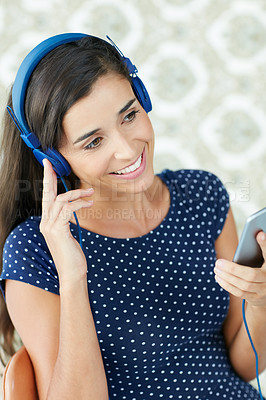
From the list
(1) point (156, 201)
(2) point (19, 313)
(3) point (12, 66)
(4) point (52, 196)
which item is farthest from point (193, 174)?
(3) point (12, 66)

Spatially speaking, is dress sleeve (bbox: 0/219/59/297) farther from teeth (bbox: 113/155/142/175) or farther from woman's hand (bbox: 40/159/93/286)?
teeth (bbox: 113/155/142/175)

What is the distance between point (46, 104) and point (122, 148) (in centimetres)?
Answer: 19

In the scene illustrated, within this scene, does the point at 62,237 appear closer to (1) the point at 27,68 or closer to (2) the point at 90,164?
(2) the point at 90,164

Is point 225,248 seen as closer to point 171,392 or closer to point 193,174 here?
point 193,174

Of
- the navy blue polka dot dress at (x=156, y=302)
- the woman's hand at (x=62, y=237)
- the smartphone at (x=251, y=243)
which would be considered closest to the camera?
the smartphone at (x=251, y=243)

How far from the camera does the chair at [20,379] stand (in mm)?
966

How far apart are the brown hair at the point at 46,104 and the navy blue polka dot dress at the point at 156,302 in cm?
10

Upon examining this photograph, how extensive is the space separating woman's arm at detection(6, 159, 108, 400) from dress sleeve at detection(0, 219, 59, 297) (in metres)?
0.05

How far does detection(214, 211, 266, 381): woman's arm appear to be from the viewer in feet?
3.01

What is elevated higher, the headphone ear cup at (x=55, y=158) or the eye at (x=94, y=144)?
the eye at (x=94, y=144)

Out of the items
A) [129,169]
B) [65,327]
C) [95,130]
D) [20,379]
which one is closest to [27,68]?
[95,130]

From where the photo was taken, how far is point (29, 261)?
1056mm

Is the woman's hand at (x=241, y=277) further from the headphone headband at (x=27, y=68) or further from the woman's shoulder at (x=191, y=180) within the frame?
the headphone headband at (x=27, y=68)

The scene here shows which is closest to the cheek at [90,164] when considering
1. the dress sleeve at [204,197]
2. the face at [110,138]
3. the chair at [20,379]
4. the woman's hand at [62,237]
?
the face at [110,138]
